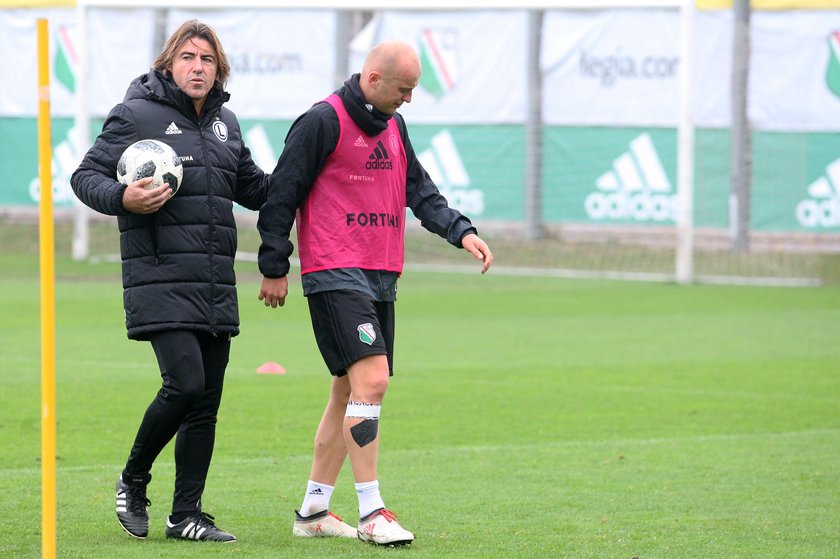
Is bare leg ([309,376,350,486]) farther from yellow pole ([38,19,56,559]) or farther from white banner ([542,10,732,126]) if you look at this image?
white banner ([542,10,732,126])

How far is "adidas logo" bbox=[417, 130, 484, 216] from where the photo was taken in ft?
80.0

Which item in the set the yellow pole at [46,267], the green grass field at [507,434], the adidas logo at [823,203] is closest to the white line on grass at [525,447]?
the green grass field at [507,434]

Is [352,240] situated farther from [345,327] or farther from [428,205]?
[428,205]

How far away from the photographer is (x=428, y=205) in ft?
22.5

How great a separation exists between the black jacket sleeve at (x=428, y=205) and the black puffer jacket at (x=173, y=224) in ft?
2.83

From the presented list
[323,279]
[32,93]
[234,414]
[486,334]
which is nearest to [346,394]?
[323,279]

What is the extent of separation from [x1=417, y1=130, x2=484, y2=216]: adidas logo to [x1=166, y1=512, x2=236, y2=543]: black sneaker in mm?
18067

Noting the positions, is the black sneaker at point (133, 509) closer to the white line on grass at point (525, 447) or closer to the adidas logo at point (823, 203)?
the white line on grass at point (525, 447)

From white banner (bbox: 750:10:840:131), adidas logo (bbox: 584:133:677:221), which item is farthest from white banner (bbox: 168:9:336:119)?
white banner (bbox: 750:10:840:131)

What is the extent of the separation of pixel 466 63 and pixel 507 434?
15787mm

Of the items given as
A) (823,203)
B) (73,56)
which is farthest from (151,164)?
(73,56)

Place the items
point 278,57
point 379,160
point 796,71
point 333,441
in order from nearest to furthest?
point 379,160, point 333,441, point 796,71, point 278,57

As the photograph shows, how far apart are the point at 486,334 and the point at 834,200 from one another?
929 cm

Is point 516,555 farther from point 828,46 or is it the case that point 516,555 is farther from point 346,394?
point 828,46
